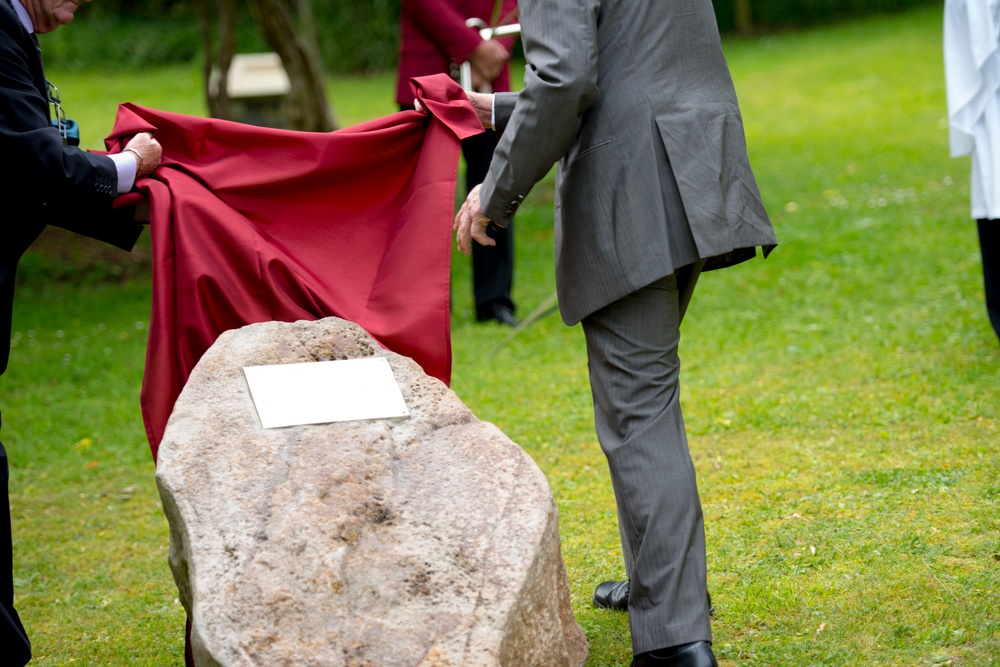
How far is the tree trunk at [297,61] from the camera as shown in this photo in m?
10.4

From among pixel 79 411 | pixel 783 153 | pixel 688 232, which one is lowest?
pixel 783 153

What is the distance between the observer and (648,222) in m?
3.07

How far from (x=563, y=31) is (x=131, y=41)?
25.0m

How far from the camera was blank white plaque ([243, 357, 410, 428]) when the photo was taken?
3086mm

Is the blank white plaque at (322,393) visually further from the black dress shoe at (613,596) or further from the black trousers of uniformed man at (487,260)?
the black trousers of uniformed man at (487,260)

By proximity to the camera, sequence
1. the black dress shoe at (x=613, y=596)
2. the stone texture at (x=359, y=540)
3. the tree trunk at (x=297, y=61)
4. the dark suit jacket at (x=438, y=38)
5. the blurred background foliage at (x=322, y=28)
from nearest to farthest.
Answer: the stone texture at (x=359, y=540)
the black dress shoe at (x=613, y=596)
the dark suit jacket at (x=438, y=38)
the tree trunk at (x=297, y=61)
the blurred background foliage at (x=322, y=28)

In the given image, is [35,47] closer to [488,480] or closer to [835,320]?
[488,480]

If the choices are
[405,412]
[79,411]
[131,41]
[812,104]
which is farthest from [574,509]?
[131,41]

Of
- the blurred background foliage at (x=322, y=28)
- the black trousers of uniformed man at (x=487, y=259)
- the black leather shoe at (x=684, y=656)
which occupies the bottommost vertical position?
the blurred background foliage at (x=322, y=28)

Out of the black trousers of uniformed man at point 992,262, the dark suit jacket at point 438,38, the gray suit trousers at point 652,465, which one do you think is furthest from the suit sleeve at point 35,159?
the black trousers of uniformed man at point 992,262

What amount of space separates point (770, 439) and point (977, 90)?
6.49 feet

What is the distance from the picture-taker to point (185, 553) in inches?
113

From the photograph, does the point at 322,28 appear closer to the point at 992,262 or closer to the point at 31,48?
the point at 992,262

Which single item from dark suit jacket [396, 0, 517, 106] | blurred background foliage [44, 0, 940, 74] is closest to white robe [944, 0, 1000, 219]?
dark suit jacket [396, 0, 517, 106]
